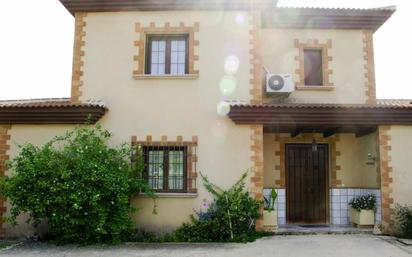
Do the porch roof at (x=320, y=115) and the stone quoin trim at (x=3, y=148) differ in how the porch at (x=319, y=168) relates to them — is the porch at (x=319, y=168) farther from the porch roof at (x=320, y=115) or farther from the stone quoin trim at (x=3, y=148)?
the stone quoin trim at (x=3, y=148)

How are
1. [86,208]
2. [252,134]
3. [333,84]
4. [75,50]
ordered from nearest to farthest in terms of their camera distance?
1. [86,208]
2. [252,134]
3. [75,50]
4. [333,84]

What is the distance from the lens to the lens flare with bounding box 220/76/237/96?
34.0 feet

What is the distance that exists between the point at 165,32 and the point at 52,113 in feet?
12.2

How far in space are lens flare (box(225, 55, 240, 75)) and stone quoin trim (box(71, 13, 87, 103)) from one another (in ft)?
13.1

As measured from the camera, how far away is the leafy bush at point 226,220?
9.19 m

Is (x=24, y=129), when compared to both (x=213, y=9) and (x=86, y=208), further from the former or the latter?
(x=213, y=9)

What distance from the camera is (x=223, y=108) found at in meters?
10.3

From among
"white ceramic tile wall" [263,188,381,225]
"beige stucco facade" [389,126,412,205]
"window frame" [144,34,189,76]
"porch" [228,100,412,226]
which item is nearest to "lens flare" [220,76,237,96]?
"window frame" [144,34,189,76]

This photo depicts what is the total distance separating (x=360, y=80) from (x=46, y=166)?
9129mm

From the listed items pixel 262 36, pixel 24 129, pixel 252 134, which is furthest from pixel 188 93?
pixel 24 129

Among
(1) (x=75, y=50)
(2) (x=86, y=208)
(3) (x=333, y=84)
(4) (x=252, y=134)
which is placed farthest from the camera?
(3) (x=333, y=84)

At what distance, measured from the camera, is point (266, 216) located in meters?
10.1

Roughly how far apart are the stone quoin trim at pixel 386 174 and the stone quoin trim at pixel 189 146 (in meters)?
4.82

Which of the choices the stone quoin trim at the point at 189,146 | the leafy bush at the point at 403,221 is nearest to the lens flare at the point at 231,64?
the stone quoin trim at the point at 189,146
